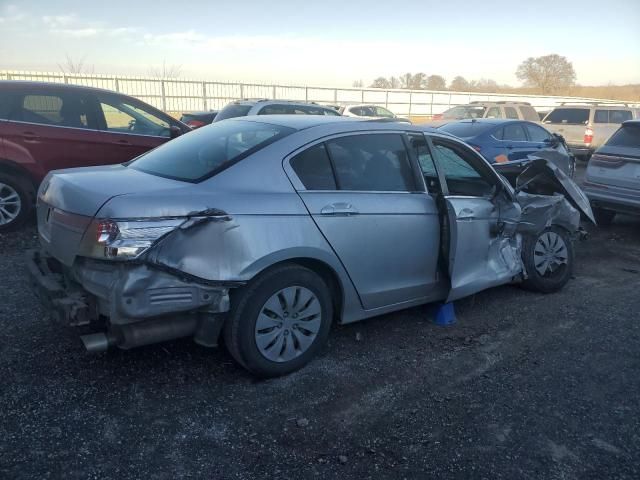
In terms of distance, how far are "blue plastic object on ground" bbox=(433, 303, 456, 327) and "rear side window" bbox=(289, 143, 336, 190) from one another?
1.57m

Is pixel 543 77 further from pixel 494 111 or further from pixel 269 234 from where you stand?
pixel 269 234

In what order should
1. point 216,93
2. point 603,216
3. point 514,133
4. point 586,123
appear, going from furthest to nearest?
1. point 216,93
2. point 586,123
3. point 514,133
4. point 603,216

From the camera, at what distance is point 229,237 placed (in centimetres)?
309

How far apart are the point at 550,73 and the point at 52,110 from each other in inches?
2497

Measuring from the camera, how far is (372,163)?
390cm

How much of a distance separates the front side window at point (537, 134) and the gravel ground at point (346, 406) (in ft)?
24.5

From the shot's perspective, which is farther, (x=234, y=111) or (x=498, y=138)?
(x=234, y=111)

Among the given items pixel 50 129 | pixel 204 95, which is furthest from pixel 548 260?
pixel 204 95

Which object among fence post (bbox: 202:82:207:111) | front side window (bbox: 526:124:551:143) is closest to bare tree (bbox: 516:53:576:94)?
fence post (bbox: 202:82:207:111)

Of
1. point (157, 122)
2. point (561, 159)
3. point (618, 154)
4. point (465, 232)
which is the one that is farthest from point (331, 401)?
point (618, 154)

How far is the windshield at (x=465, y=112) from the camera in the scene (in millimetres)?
15931

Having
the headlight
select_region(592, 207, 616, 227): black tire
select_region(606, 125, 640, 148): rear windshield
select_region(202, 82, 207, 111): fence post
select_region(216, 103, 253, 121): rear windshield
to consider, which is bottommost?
select_region(592, 207, 616, 227): black tire

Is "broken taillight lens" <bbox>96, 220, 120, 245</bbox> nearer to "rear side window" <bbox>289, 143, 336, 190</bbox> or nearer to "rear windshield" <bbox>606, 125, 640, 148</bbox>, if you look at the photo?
"rear side window" <bbox>289, 143, 336, 190</bbox>

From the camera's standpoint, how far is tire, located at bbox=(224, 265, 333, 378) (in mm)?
3230
